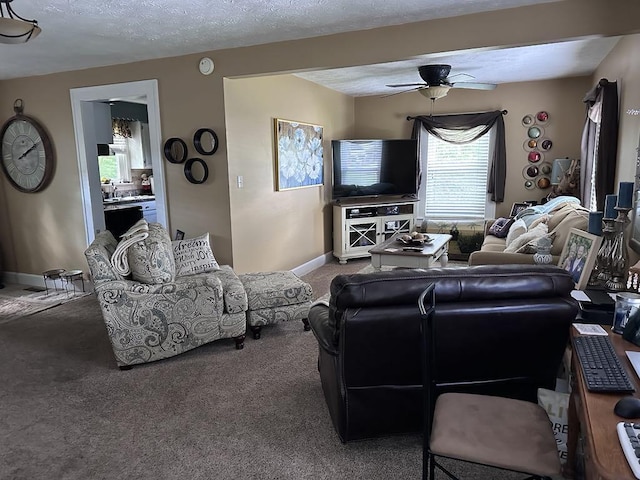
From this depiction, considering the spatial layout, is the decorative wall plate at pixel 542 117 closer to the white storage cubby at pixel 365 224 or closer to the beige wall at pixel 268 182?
the white storage cubby at pixel 365 224

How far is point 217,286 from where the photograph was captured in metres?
3.27

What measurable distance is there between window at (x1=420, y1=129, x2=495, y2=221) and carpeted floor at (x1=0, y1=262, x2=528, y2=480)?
4.01 m

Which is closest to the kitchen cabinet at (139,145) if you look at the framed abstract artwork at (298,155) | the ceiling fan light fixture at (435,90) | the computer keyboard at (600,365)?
the framed abstract artwork at (298,155)

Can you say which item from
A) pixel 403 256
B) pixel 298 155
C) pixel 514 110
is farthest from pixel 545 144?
pixel 298 155

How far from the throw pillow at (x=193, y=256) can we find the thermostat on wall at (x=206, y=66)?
1.49 metres

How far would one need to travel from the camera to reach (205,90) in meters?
4.10

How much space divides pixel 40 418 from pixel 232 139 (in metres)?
2.67

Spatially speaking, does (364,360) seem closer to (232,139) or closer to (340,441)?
(340,441)

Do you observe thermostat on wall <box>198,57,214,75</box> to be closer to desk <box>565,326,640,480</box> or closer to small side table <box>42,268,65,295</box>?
small side table <box>42,268,65,295</box>

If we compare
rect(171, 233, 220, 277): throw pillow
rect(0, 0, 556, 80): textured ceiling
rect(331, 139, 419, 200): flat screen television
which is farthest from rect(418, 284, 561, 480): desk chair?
rect(331, 139, 419, 200): flat screen television

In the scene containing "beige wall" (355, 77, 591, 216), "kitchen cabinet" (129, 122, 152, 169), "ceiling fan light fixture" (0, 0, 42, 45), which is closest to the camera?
"ceiling fan light fixture" (0, 0, 42, 45)

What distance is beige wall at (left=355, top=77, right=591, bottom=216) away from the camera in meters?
5.93

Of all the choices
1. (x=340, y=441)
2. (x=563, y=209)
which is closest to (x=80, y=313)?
(x=340, y=441)

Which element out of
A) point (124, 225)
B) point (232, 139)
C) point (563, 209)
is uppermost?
point (232, 139)
